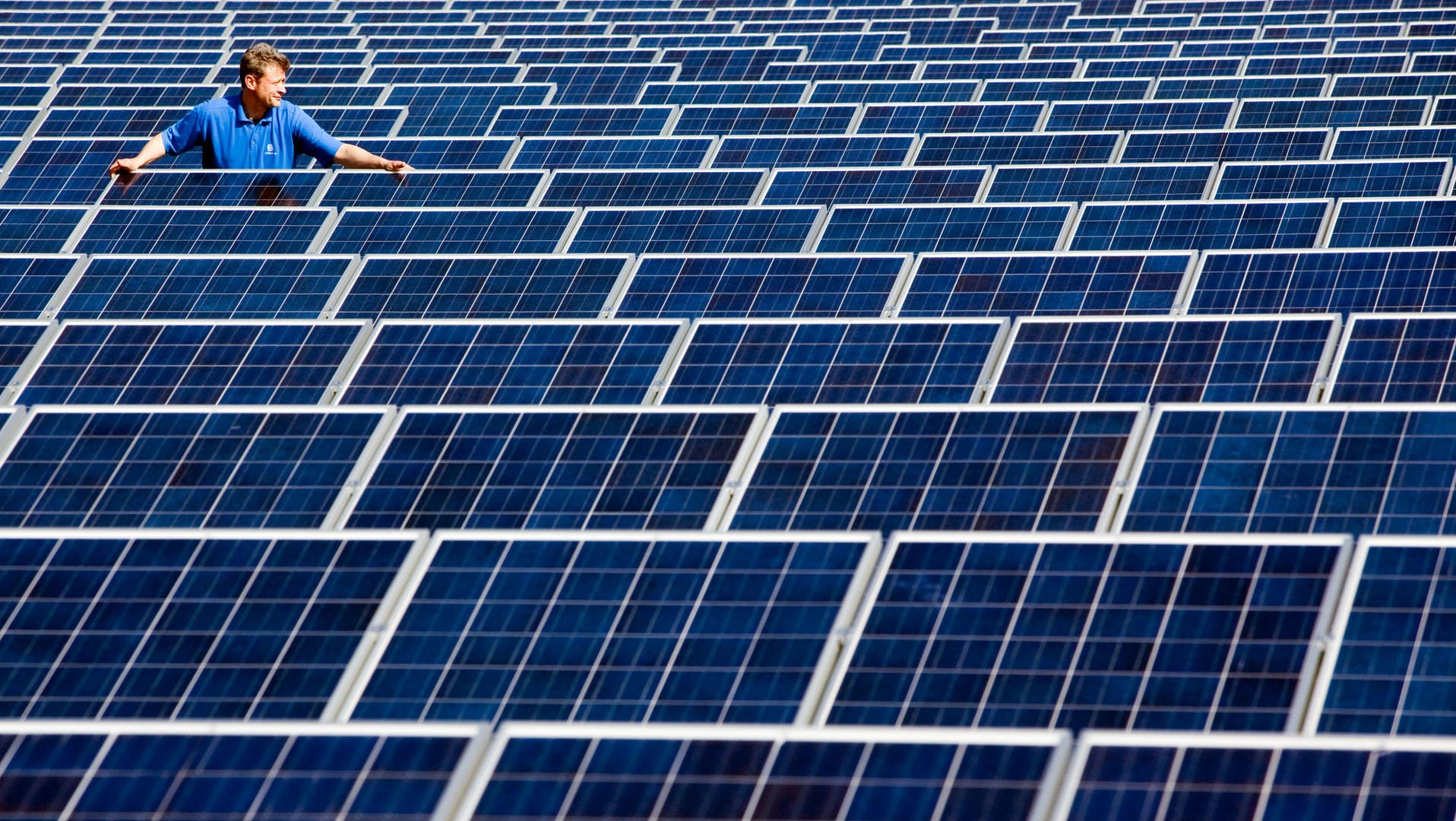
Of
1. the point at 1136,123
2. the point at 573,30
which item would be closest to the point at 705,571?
the point at 1136,123

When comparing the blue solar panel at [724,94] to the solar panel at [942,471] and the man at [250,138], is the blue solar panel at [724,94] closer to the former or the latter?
the man at [250,138]

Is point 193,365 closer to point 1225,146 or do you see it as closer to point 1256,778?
point 1256,778

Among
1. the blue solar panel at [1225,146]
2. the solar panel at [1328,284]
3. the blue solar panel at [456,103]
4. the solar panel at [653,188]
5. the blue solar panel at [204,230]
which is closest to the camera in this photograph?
the solar panel at [1328,284]

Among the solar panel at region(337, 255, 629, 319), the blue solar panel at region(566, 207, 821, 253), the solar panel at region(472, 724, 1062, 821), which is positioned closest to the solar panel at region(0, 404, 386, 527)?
the solar panel at region(472, 724, 1062, 821)

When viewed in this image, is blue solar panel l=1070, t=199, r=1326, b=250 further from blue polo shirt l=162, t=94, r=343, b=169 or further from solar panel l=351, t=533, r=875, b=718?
solar panel l=351, t=533, r=875, b=718

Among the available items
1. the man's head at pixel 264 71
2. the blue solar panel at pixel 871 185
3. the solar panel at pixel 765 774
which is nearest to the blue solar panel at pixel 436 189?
the man's head at pixel 264 71

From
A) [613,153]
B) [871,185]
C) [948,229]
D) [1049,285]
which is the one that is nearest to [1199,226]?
[948,229]
